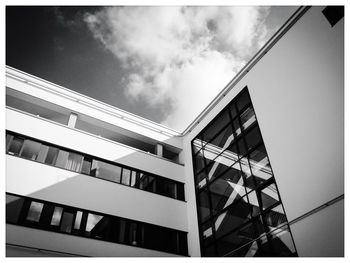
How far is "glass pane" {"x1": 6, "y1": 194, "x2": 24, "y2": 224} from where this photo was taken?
30.7ft

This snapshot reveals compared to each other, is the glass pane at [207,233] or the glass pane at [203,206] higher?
the glass pane at [203,206]

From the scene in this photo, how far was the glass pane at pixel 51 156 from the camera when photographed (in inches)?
459

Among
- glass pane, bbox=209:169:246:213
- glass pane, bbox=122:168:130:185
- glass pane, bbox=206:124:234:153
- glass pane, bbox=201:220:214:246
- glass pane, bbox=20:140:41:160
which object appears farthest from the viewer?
glass pane, bbox=122:168:130:185

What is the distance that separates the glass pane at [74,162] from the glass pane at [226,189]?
6.41m

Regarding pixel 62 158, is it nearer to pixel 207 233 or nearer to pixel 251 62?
pixel 207 233

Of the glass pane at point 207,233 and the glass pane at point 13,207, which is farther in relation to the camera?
the glass pane at point 207,233

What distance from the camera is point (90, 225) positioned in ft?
35.1

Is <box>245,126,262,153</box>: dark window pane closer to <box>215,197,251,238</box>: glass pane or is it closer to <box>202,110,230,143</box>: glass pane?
<box>202,110,230,143</box>: glass pane

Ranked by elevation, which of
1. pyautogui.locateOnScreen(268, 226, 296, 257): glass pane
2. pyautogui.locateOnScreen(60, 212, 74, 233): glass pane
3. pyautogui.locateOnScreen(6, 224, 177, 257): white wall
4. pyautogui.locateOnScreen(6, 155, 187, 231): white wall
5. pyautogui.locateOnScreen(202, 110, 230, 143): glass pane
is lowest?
pyautogui.locateOnScreen(268, 226, 296, 257): glass pane

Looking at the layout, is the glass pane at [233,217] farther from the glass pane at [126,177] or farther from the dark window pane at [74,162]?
the dark window pane at [74,162]

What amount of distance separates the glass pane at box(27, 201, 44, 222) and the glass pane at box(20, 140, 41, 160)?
214 cm

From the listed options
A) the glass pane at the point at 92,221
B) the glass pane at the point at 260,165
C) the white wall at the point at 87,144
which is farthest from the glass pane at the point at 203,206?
the glass pane at the point at 92,221

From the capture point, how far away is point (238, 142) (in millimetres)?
11844

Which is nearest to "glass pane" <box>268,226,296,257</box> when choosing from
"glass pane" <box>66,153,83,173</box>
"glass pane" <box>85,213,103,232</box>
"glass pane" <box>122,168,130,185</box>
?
"glass pane" <box>85,213,103,232</box>
